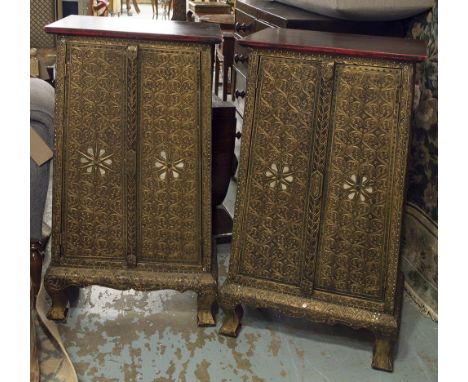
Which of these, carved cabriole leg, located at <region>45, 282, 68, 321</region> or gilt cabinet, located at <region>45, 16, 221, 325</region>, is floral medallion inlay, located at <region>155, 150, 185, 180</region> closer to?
gilt cabinet, located at <region>45, 16, 221, 325</region>

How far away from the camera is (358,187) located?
157 centimetres

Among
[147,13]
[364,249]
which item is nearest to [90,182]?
[364,249]

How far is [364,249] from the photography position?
5.34 ft

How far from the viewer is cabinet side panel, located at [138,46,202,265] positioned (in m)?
1.60

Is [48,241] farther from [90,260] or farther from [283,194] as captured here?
[283,194]

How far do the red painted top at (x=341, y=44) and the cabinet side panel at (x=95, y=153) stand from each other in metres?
0.42

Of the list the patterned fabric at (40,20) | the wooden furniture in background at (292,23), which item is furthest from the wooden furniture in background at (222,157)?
the patterned fabric at (40,20)

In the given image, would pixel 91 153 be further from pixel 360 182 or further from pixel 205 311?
pixel 360 182

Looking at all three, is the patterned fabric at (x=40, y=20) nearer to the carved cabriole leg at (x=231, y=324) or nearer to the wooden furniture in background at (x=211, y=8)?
the wooden furniture in background at (x=211, y=8)

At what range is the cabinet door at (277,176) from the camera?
1.54 m

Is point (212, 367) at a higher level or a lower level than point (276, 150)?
lower

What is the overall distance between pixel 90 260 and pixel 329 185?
83 centimetres

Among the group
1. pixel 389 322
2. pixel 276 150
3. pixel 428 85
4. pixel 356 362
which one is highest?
pixel 428 85

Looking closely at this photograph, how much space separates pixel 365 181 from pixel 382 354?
1.86ft
